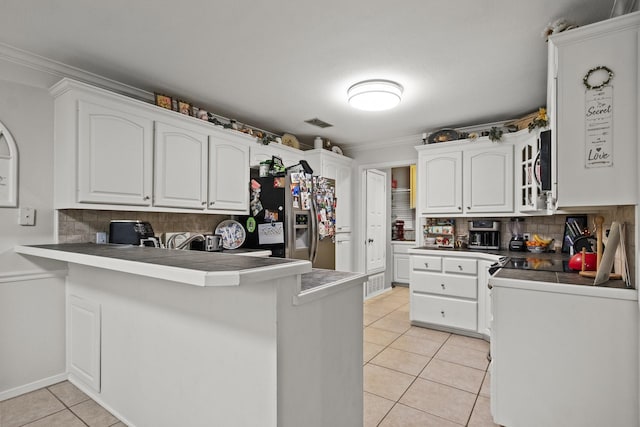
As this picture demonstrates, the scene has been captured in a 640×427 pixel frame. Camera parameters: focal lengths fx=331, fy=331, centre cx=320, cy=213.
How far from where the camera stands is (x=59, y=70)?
2.48m

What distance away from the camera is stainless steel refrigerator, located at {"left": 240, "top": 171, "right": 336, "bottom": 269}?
3348 millimetres

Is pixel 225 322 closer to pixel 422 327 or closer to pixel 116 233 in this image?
pixel 116 233

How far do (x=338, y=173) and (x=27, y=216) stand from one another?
3.47 metres

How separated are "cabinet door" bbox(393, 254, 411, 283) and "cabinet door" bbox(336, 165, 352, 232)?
1.54 meters

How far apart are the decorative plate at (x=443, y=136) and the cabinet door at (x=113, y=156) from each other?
3.16 m

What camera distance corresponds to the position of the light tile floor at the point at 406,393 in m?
2.02

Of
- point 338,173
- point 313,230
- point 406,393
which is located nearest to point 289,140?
point 338,173

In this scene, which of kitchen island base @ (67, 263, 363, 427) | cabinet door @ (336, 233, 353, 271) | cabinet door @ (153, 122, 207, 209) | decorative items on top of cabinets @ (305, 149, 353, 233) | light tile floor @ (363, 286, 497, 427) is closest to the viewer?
kitchen island base @ (67, 263, 363, 427)

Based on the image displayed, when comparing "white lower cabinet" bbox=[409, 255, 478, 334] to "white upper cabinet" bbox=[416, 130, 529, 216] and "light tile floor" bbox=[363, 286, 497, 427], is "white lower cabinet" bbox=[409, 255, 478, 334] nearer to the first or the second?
"light tile floor" bbox=[363, 286, 497, 427]

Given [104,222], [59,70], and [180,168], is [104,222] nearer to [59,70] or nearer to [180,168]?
[180,168]

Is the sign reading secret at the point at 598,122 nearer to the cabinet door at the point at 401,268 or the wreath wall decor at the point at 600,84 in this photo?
the wreath wall decor at the point at 600,84

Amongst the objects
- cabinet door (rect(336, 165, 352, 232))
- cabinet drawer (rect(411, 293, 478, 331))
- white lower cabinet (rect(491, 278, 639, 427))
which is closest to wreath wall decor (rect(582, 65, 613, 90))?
white lower cabinet (rect(491, 278, 639, 427))

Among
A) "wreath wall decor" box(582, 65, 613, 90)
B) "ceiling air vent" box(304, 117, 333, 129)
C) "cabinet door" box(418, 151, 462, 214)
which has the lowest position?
"cabinet door" box(418, 151, 462, 214)

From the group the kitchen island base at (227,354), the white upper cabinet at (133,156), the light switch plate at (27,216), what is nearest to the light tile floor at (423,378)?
the kitchen island base at (227,354)
